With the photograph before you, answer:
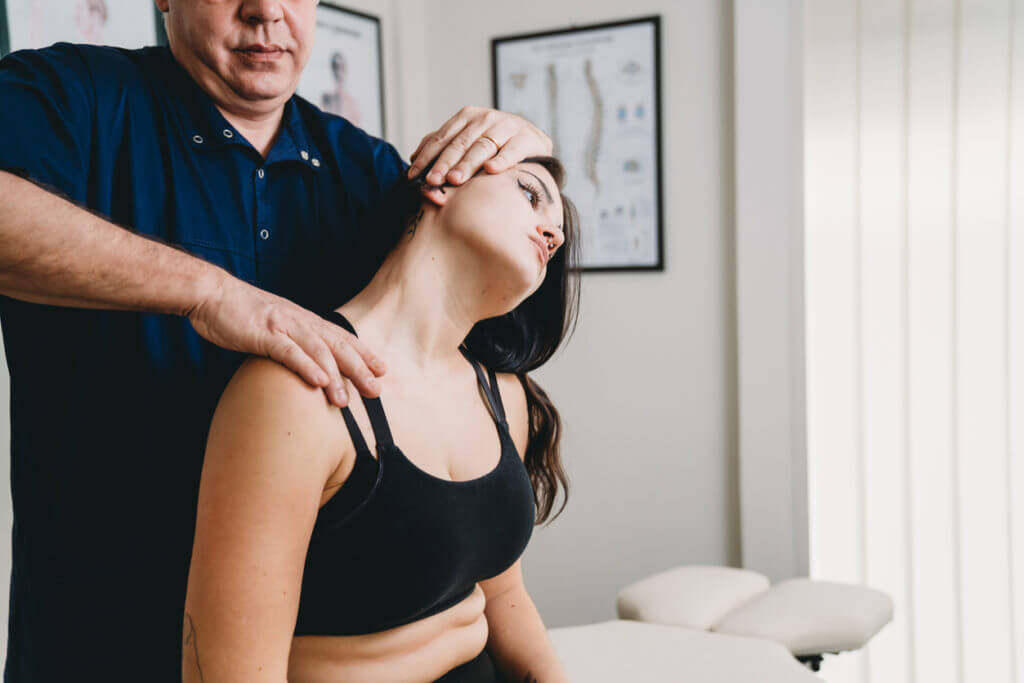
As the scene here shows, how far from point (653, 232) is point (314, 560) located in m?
2.33

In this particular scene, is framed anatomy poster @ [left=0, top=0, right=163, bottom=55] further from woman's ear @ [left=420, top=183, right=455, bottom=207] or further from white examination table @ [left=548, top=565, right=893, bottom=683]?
white examination table @ [left=548, top=565, right=893, bottom=683]

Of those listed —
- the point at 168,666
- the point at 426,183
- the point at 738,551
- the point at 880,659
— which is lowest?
the point at 880,659

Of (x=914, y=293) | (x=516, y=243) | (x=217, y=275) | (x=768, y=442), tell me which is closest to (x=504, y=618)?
(x=516, y=243)

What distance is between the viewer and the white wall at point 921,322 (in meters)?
2.75

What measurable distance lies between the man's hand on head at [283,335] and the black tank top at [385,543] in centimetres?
4

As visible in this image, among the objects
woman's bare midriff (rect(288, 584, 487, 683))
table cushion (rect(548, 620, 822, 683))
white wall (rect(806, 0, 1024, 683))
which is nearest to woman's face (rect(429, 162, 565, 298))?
woman's bare midriff (rect(288, 584, 487, 683))

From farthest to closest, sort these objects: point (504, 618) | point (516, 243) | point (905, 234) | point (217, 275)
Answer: point (905, 234) → point (504, 618) → point (516, 243) → point (217, 275)

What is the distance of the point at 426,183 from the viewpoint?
4.04 ft

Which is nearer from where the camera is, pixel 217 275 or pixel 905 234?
pixel 217 275

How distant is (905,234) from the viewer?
9.34 feet

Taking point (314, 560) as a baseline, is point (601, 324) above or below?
above

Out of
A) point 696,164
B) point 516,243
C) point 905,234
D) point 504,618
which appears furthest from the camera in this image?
point 696,164

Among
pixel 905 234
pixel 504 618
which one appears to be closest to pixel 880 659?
pixel 905 234

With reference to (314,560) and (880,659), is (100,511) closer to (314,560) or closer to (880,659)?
(314,560)
